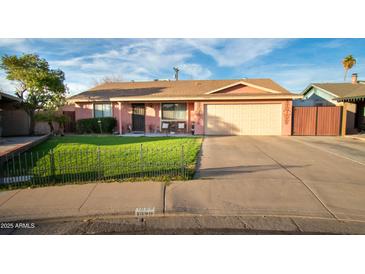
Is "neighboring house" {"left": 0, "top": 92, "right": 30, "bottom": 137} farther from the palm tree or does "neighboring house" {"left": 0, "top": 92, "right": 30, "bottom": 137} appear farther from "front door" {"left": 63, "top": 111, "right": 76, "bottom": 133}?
the palm tree

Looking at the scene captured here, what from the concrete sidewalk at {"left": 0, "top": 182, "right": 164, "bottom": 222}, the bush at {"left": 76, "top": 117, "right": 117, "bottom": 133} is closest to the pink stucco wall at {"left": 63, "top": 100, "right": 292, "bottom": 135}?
the bush at {"left": 76, "top": 117, "right": 117, "bottom": 133}

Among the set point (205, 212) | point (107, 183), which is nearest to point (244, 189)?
point (205, 212)

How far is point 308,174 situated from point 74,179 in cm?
635

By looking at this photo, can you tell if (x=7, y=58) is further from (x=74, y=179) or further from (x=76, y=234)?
(x=76, y=234)

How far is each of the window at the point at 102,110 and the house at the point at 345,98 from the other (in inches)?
701

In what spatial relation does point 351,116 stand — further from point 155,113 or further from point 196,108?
point 155,113

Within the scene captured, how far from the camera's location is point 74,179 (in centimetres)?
505

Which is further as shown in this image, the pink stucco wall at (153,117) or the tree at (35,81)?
the pink stucco wall at (153,117)

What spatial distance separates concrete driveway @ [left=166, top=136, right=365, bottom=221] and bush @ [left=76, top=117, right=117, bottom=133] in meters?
11.0

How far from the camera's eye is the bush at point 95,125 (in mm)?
15336

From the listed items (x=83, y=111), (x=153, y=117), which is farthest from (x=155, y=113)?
(x=83, y=111)

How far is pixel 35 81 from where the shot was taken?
12648 millimetres

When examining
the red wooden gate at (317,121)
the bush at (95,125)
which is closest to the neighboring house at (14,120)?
the bush at (95,125)

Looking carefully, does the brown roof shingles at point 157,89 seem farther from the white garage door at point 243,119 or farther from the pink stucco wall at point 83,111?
the white garage door at point 243,119
